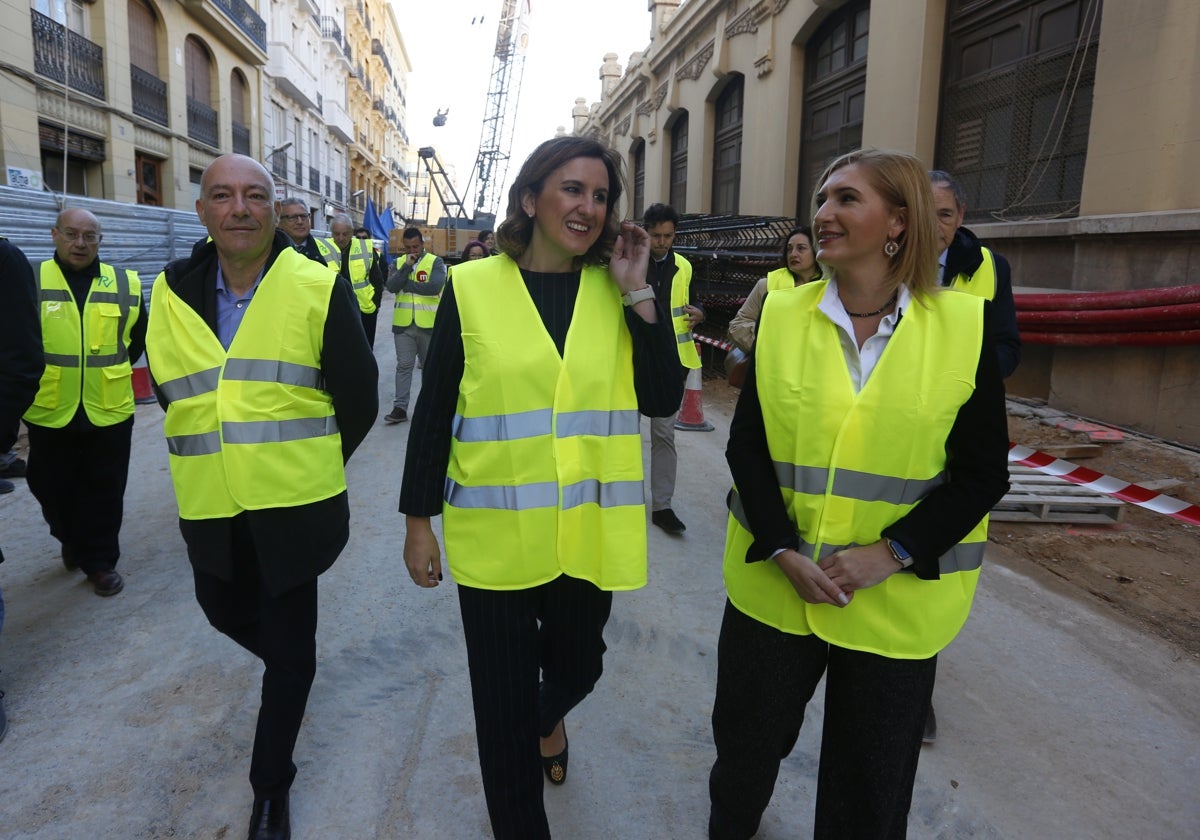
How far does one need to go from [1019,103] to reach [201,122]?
73.2 feet

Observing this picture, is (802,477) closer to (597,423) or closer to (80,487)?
(597,423)

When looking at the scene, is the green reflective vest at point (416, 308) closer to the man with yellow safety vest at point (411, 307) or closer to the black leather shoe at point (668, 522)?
the man with yellow safety vest at point (411, 307)

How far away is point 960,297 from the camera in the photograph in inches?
71.0

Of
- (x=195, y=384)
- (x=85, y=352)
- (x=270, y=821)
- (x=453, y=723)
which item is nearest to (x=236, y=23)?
(x=85, y=352)

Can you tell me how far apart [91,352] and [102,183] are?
56.5 feet

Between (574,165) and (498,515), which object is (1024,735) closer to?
(498,515)

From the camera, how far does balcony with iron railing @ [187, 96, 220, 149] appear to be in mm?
22297

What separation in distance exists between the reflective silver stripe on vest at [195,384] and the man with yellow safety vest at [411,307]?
604 centimetres

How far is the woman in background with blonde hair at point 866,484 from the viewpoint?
174 cm

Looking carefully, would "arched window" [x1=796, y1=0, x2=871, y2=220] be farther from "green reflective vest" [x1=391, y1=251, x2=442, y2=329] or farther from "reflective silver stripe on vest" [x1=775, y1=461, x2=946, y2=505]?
"reflective silver stripe on vest" [x1=775, y1=461, x2=946, y2=505]

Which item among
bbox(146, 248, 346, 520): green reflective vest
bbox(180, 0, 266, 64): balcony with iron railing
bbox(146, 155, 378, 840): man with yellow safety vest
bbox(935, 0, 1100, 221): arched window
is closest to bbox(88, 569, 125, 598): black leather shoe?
bbox(146, 155, 378, 840): man with yellow safety vest

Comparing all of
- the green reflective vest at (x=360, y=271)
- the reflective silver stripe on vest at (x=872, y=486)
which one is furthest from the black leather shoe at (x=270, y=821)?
the green reflective vest at (x=360, y=271)

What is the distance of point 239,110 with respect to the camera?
26312mm

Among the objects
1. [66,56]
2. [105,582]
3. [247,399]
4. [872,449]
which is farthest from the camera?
[66,56]
